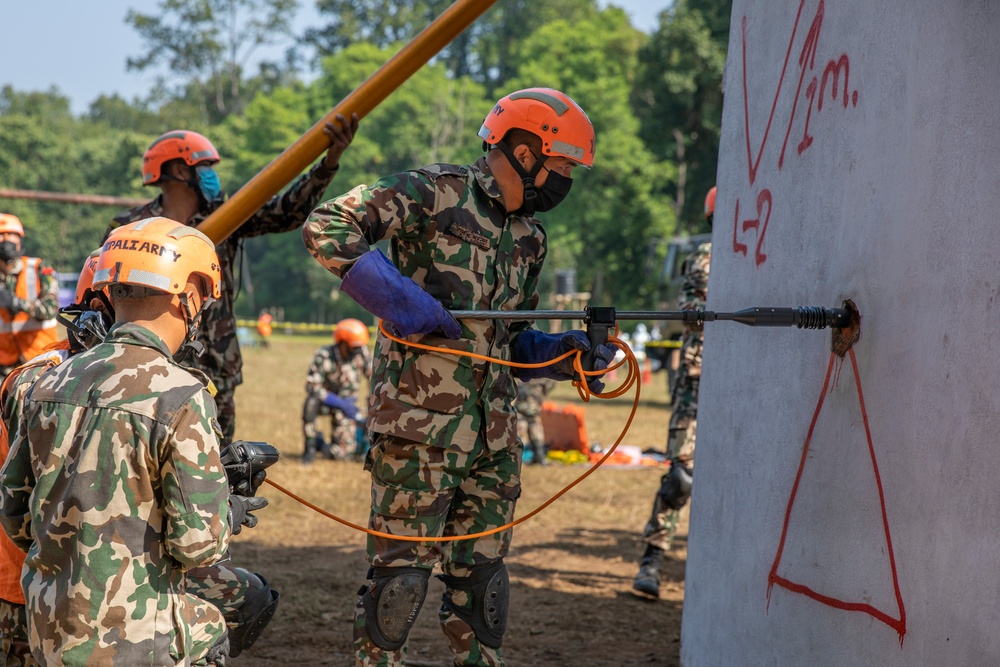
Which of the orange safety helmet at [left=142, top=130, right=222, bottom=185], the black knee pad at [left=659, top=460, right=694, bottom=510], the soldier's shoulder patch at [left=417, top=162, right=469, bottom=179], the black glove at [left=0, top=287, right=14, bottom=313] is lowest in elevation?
the black knee pad at [left=659, top=460, right=694, bottom=510]

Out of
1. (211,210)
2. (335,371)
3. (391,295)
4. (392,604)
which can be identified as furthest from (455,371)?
(335,371)

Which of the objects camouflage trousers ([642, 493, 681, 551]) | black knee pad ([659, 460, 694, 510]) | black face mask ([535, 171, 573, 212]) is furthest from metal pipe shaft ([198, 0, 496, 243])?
camouflage trousers ([642, 493, 681, 551])

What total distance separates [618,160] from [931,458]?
40.6m

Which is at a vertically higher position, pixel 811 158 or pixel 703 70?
pixel 703 70

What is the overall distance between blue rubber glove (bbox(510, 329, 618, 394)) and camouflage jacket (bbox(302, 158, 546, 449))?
0.16 meters

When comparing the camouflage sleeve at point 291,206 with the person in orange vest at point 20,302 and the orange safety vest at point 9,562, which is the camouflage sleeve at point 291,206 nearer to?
the orange safety vest at point 9,562

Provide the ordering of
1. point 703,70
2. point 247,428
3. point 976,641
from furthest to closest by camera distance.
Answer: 1. point 703,70
2. point 247,428
3. point 976,641

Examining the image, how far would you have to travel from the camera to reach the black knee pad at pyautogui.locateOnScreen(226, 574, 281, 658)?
3664 millimetres

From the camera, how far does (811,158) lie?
3.71 metres

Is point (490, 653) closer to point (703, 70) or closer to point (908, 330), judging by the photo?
point (908, 330)

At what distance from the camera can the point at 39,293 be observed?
30.3 ft

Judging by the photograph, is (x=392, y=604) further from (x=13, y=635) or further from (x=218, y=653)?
(x=13, y=635)

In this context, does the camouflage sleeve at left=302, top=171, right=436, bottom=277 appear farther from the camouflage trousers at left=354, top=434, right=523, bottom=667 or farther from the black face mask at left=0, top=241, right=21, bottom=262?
the black face mask at left=0, top=241, right=21, bottom=262

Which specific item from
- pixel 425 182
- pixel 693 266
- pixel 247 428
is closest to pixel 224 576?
pixel 425 182
